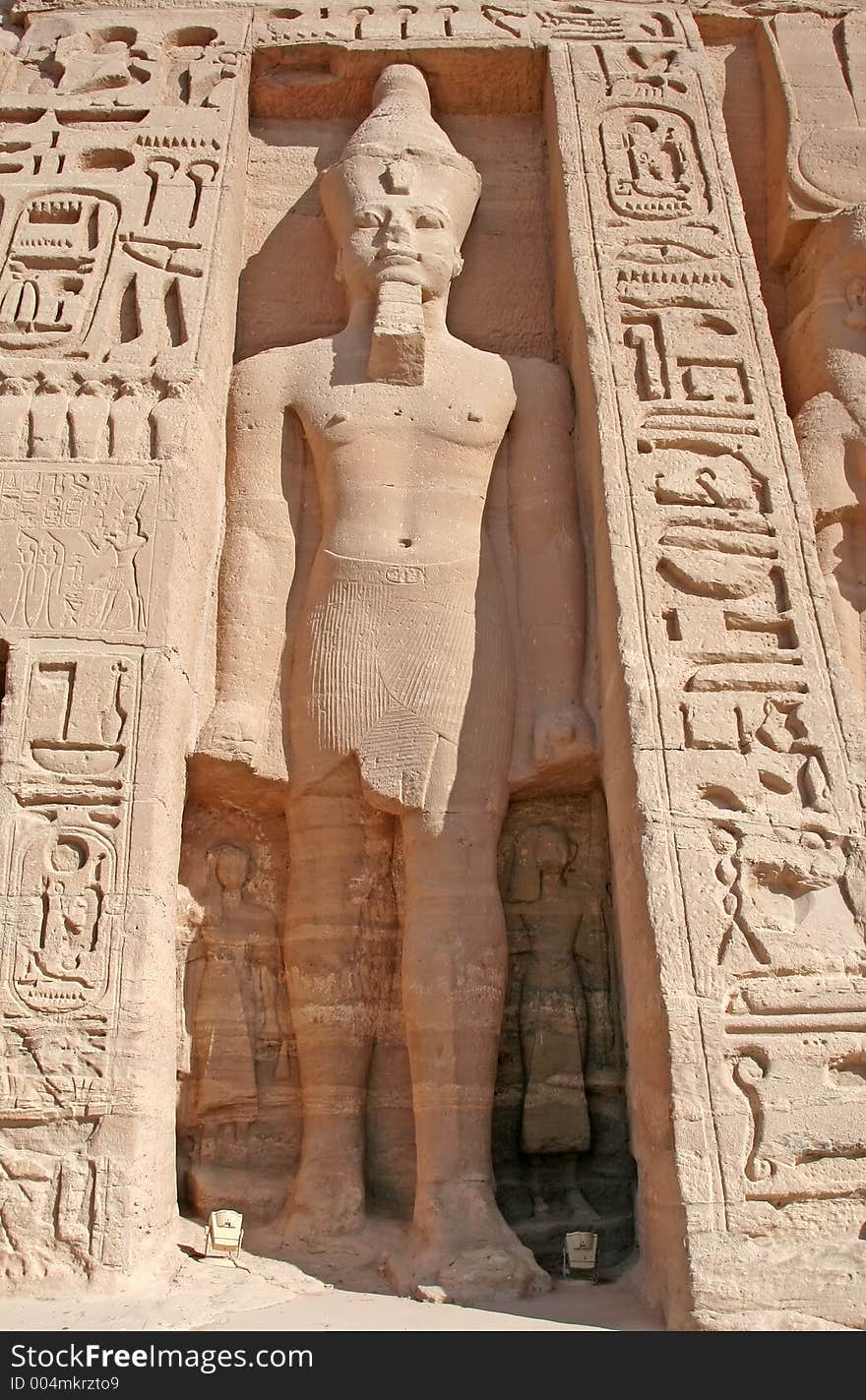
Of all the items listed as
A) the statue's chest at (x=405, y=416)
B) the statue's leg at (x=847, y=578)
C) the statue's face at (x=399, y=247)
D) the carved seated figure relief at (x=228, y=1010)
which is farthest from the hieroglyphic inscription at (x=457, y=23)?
Answer: the carved seated figure relief at (x=228, y=1010)

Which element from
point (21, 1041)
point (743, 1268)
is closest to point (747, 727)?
point (743, 1268)

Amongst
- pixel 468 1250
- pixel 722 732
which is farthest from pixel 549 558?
pixel 468 1250

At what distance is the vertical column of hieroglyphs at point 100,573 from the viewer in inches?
147

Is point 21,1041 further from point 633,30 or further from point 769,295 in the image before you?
point 633,30

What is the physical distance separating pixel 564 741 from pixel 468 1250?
169 centimetres

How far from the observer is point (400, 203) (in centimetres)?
531

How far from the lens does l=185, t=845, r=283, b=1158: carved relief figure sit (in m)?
4.38

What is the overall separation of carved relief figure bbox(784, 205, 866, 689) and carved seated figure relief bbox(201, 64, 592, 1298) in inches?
38.1

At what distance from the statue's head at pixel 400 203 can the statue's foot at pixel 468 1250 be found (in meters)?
3.50

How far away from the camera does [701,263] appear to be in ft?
17.1

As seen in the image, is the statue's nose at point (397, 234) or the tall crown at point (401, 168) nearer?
the statue's nose at point (397, 234)

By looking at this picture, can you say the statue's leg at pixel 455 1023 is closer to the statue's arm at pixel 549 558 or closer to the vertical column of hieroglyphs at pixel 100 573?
the statue's arm at pixel 549 558

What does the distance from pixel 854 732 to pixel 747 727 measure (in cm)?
35

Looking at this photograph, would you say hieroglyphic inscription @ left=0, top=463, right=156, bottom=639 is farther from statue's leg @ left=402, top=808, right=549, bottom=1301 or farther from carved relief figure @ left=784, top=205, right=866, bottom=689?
carved relief figure @ left=784, top=205, right=866, bottom=689
